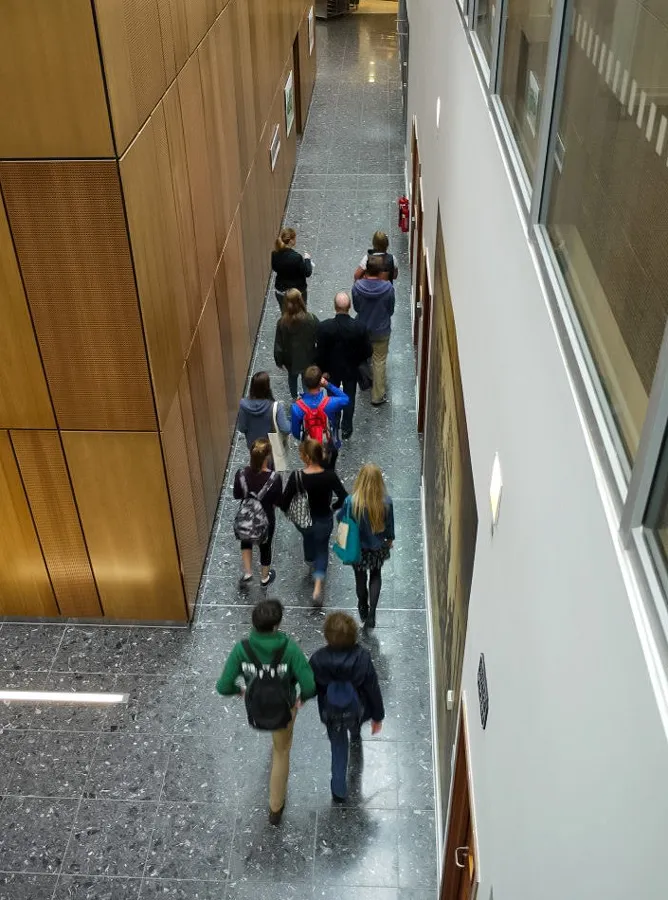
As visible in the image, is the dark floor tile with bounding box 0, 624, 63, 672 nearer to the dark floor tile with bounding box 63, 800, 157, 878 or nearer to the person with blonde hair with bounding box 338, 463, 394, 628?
the dark floor tile with bounding box 63, 800, 157, 878

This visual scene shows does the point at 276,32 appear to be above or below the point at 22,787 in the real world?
above

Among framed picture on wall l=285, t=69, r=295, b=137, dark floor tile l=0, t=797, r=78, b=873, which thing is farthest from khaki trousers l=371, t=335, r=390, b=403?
framed picture on wall l=285, t=69, r=295, b=137

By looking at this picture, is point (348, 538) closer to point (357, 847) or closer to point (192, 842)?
point (357, 847)

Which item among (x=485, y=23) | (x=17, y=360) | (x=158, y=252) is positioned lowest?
(x=17, y=360)

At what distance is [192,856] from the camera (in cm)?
549

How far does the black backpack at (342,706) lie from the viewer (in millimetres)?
5250

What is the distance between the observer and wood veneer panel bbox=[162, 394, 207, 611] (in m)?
6.41

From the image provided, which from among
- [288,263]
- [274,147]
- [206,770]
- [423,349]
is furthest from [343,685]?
[274,147]

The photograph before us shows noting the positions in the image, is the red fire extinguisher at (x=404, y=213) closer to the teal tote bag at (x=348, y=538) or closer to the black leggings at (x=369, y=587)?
the black leggings at (x=369, y=587)

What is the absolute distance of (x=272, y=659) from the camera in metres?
5.11

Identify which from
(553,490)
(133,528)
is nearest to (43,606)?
(133,528)

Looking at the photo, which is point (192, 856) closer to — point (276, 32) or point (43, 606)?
point (43, 606)

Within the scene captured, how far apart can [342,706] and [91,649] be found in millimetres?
2613

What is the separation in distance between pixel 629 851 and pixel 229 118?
824 centimetres
